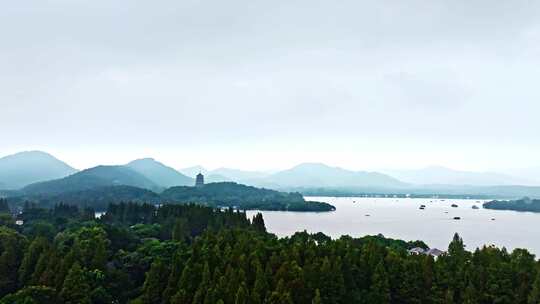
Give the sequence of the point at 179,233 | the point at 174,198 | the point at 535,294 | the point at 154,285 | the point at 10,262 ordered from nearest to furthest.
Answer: the point at 535,294
the point at 154,285
the point at 10,262
the point at 179,233
the point at 174,198

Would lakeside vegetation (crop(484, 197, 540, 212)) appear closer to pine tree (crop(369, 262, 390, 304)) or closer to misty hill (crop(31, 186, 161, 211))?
misty hill (crop(31, 186, 161, 211))

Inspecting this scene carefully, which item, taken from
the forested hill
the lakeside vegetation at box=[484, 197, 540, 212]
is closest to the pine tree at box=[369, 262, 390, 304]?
the forested hill

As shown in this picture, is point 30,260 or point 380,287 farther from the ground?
point 30,260

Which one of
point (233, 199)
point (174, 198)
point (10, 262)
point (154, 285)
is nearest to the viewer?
point (154, 285)

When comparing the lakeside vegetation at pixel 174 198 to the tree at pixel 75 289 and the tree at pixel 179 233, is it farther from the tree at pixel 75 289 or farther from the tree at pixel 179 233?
the tree at pixel 75 289

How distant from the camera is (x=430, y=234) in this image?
92.6m

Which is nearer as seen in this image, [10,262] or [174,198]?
[10,262]

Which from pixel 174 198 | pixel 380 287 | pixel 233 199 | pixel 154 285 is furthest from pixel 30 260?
pixel 233 199

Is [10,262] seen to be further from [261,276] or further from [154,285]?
[261,276]

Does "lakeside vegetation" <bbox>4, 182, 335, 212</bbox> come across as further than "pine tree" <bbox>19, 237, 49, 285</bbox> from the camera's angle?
Yes

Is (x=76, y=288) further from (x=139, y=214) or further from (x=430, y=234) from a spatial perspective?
(x=430, y=234)

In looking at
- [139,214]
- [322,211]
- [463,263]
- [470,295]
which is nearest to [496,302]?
[470,295]

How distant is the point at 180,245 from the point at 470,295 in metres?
23.0

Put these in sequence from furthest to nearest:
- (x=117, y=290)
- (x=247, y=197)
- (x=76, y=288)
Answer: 1. (x=247, y=197)
2. (x=117, y=290)
3. (x=76, y=288)
